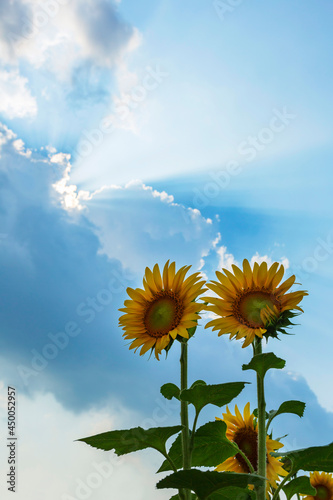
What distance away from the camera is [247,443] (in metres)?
3.28

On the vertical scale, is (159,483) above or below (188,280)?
below

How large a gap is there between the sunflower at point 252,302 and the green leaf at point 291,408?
42cm

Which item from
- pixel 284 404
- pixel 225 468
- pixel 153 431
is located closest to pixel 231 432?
pixel 225 468

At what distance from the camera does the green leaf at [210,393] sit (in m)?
2.25

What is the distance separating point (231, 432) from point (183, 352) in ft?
4.10

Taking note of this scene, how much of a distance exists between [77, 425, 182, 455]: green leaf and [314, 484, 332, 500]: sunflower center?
232cm

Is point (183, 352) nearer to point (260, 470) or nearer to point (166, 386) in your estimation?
point (166, 386)

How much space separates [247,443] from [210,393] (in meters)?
1.19

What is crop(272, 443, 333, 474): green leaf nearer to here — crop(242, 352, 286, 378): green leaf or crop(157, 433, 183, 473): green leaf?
crop(242, 352, 286, 378): green leaf

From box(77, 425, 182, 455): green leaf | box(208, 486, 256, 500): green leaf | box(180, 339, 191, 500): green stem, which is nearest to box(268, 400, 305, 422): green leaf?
box(208, 486, 256, 500): green leaf

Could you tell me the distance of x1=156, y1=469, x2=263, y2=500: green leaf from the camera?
1915mm

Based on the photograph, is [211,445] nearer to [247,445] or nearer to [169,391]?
[169,391]

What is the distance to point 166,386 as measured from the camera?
246 centimetres

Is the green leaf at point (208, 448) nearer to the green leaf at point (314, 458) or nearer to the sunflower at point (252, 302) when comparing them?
the green leaf at point (314, 458)
